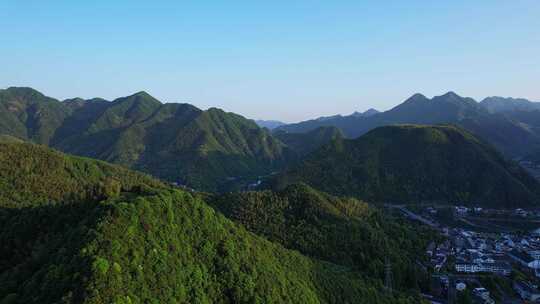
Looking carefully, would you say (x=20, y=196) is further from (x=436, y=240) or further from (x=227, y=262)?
(x=436, y=240)

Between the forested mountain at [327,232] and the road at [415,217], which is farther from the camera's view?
the road at [415,217]

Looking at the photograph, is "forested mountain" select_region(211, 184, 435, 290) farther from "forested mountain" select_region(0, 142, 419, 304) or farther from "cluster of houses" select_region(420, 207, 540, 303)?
"forested mountain" select_region(0, 142, 419, 304)

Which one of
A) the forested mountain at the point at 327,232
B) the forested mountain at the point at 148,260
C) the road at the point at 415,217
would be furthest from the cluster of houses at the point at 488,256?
the forested mountain at the point at 148,260

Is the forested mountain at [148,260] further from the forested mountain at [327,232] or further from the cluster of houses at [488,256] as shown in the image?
the cluster of houses at [488,256]

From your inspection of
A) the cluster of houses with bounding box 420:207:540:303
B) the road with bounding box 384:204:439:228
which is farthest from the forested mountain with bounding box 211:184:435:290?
the road with bounding box 384:204:439:228

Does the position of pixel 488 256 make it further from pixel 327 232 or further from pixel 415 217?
pixel 415 217

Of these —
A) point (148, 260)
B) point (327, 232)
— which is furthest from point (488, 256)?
point (148, 260)
